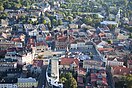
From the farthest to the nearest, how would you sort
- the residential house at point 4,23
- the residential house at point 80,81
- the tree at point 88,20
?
the tree at point 88,20
the residential house at point 4,23
the residential house at point 80,81

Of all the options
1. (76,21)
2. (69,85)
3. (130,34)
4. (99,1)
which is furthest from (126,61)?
(99,1)

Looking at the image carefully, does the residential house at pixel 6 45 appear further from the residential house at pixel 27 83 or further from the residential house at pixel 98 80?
the residential house at pixel 98 80

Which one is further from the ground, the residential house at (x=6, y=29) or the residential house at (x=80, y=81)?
the residential house at (x=6, y=29)

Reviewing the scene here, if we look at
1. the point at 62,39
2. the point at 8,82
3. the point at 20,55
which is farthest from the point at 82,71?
the point at 62,39

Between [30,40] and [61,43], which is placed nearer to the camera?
[61,43]

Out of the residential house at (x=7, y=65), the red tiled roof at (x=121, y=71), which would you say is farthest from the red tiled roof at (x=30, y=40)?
the red tiled roof at (x=121, y=71)

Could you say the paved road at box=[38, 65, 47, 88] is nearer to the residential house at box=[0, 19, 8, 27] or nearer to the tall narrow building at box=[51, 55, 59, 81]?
the tall narrow building at box=[51, 55, 59, 81]

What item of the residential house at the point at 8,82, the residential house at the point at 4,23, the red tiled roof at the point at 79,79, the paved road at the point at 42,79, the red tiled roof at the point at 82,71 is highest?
the residential house at the point at 4,23

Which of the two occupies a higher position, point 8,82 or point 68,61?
point 68,61

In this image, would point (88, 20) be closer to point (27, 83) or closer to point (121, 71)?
point (121, 71)

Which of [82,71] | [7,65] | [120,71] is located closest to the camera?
[120,71]
